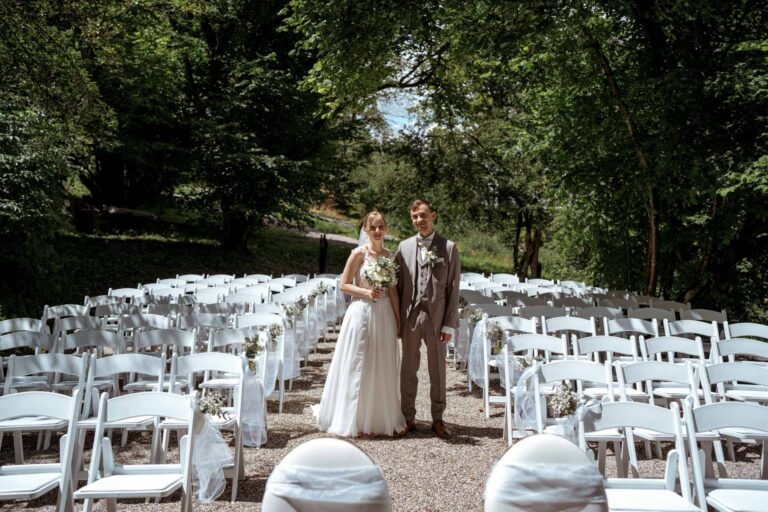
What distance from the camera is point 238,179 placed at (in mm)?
21438

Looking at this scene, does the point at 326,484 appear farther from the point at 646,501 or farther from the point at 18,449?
the point at 18,449

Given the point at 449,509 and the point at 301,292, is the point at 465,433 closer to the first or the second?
the point at 449,509

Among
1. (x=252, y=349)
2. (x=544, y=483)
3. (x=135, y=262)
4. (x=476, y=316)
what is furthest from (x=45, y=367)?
(x=135, y=262)

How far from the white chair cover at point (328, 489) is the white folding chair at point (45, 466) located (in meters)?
1.89

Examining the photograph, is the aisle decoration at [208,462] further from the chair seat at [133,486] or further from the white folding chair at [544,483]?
the white folding chair at [544,483]

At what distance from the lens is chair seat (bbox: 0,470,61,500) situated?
11.7 ft

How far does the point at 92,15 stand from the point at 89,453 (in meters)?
8.66

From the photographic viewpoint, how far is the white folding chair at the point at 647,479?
345 cm

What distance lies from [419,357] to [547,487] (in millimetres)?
3829

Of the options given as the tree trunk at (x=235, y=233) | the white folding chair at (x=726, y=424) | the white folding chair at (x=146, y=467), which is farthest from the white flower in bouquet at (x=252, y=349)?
the tree trunk at (x=235, y=233)

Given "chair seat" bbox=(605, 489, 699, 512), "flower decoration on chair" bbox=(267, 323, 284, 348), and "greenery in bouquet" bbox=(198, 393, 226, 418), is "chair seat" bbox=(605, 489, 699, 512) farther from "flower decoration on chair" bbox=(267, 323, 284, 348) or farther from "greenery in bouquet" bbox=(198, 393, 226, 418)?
"flower decoration on chair" bbox=(267, 323, 284, 348)

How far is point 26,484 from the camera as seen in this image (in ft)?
12.1

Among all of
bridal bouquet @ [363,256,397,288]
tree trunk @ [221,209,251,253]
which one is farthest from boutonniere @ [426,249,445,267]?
tree trunk @ [221,209,251,253]

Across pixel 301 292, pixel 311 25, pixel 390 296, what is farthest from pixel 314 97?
pixel 390 296
